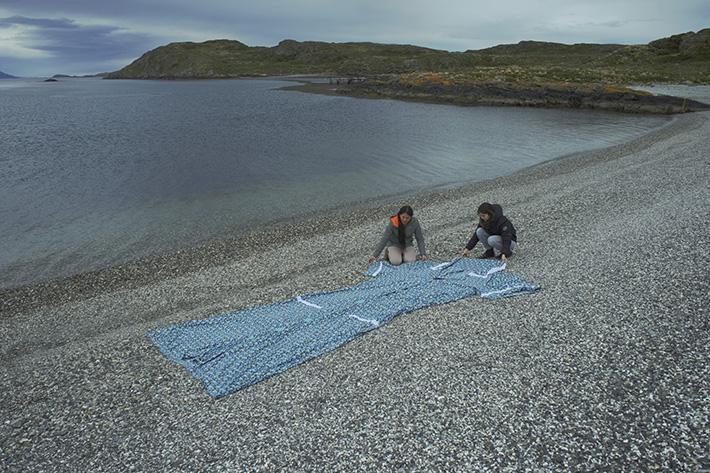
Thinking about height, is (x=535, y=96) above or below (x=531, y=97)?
above

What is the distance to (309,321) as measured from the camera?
9648 millimetres

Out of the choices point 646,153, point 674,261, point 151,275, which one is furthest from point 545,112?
point 151,275

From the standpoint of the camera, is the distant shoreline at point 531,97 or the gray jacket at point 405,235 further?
the distant shoreline at point 531,97

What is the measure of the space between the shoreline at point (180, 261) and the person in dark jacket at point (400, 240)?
579cm

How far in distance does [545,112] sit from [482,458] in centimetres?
6054

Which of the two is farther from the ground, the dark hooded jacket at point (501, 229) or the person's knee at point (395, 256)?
the dark hooded jacket at point (501, 229)

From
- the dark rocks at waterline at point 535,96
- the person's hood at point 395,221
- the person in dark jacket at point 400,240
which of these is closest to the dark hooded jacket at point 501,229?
the person in dark jacket at point 400,240

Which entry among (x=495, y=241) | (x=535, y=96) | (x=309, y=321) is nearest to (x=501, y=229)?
(x=495, y=241)

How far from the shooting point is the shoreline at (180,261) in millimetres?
13609

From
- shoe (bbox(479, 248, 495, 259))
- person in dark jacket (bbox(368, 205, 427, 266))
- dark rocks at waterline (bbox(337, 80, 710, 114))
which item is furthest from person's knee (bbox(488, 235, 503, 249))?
dark rocks at waterline (bbox(337, 80, 710, 114))

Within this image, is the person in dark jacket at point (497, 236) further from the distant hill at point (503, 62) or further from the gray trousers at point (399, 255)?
the distant hill at point (503, 62)

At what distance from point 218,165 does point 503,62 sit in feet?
389

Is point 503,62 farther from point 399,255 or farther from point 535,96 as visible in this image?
point 399,255

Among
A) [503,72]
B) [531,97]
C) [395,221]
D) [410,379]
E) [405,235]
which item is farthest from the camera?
[503,72]
